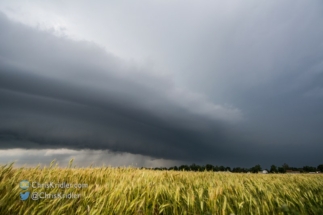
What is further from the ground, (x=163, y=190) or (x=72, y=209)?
(x=163, y=190)

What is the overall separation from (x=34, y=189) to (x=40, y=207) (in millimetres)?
598

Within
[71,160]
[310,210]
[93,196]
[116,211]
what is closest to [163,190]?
[116,211]

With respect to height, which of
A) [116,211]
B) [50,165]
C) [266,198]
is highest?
[50,165]

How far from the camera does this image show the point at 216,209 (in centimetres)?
408

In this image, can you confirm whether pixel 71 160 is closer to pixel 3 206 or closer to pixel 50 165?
pixel 50 165

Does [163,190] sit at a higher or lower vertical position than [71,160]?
lower

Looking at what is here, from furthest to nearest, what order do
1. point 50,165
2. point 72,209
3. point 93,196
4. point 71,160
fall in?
point 71,160 → point 50,165 → point 93,196 → point 72,209

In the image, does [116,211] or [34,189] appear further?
[34,189]

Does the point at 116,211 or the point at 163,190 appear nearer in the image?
the point at 116,211

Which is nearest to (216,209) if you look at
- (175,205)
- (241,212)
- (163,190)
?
(241,212)

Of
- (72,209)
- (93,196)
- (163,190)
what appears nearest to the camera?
(72,209)

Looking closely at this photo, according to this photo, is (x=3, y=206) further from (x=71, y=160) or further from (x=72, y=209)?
(x=71, y=160)

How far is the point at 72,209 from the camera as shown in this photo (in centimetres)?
395

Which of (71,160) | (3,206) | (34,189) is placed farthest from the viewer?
(71,160)
